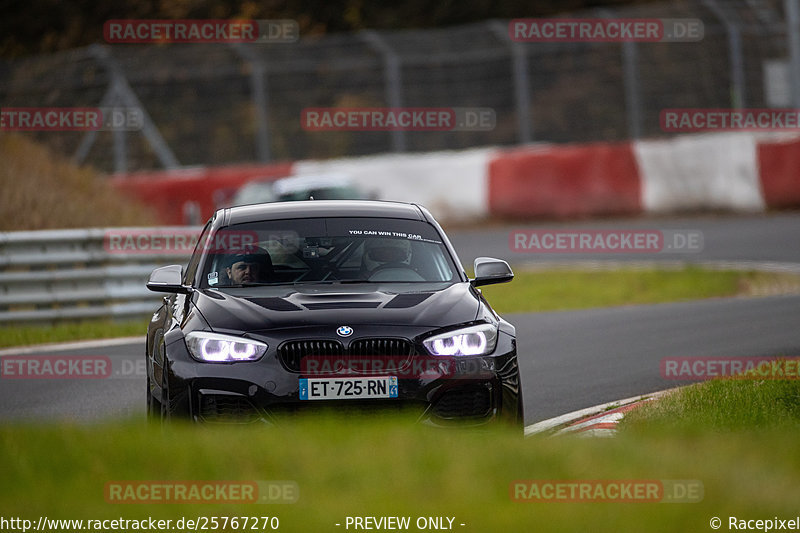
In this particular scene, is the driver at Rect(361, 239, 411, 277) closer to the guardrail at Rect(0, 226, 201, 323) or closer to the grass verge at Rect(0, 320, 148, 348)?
the grass verge at Rect(0, 320, 148, 348)

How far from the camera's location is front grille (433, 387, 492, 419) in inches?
270

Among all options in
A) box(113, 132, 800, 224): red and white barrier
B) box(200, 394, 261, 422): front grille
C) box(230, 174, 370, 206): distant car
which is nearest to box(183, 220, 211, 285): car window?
box(200, 394, 261, 422): front grille

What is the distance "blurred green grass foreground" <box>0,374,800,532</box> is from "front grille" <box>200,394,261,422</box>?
0.19 ft

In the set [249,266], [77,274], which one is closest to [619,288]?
[77,274]

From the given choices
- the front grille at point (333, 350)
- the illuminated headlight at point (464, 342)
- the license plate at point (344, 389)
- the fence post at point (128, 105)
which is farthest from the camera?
the fence post at point (128, 105)

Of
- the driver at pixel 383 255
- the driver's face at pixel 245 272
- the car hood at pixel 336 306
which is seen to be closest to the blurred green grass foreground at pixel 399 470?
the car hood at pixel 336 306

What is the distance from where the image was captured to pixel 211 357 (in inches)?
274

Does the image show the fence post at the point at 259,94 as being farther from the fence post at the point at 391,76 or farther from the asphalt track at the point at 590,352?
the asphalt track at the point at 590,352

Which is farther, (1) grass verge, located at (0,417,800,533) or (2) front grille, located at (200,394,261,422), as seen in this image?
(2) front grille, located at (200,394,261,422)

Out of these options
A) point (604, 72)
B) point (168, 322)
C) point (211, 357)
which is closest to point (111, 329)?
point (168, 322)

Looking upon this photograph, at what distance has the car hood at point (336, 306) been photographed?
7.03 meters

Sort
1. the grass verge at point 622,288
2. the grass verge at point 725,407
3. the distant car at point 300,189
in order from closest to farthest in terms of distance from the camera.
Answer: the grass verge at point 725,407 → the grass verge at point 622,288 → the distant car at point 300,189

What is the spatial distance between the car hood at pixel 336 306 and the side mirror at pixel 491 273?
44cm

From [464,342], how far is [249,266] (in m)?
1.59
